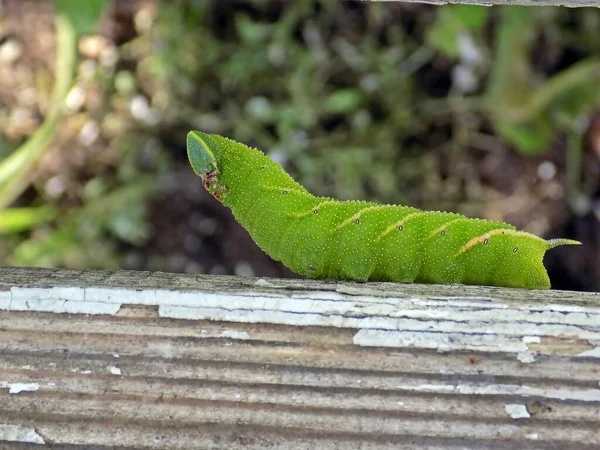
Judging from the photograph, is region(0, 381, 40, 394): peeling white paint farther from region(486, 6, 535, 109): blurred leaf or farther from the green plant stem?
region(486, 6, 535, 109): blurred leaf

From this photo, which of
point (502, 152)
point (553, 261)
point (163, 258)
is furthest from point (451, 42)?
point (163, 258)

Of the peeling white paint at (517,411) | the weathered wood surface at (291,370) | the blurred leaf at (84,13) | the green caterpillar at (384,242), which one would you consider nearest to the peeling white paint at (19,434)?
the weathered wood surface at (291,370)

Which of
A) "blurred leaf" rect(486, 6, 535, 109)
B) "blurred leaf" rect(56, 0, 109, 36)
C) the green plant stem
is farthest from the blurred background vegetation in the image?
"blurred leaf" rect(56, 0, 109, 36)

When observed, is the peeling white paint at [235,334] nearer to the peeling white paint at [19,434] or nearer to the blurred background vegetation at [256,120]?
the peeling white paint at [19,434]

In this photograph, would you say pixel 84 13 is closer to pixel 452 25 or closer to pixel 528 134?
pixel 452 25

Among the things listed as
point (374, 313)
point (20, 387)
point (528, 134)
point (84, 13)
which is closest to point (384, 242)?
point (374, 313)

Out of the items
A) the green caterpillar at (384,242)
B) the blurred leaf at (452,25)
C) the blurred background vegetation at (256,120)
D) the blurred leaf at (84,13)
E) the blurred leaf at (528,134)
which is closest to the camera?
the green caterpillar at (384,242)
